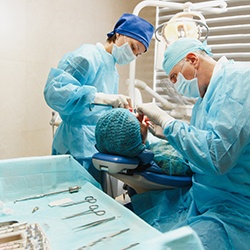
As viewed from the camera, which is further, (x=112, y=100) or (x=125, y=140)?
(x=112, y=100)

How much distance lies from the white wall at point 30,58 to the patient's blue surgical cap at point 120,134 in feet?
3.47

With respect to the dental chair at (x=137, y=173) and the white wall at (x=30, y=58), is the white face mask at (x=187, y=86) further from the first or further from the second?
the white wall at (x=30, y=58)

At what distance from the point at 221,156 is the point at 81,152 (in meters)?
0.78

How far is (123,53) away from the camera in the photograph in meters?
1.64

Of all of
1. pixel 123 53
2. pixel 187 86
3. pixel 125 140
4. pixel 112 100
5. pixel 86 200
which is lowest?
pixel 86 200

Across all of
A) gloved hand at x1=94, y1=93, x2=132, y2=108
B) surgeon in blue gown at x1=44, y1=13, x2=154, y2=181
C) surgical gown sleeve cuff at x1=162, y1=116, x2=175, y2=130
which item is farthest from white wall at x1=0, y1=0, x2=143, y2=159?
surgical gown sleeve cuff at x1=162, y1=116, x2=175, y2=130

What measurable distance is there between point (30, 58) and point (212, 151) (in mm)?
1578

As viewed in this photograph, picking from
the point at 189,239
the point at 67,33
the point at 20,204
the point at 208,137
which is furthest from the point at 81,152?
the point at 67,33

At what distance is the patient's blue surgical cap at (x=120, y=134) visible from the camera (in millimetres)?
1116

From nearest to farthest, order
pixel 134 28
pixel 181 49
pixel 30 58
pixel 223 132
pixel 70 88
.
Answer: pixel 223 132 < pixel 181 49 < pixel 70 88 < pixel 134 28 < pixel 30 58

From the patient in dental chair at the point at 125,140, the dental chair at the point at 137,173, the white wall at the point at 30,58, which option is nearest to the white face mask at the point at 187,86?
the patient in dental chair at the point at 125,140

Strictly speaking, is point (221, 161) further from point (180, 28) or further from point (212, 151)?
point (180, 28)

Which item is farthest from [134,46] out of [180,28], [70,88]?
[70,88]

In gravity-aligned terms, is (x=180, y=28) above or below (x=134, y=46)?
above
